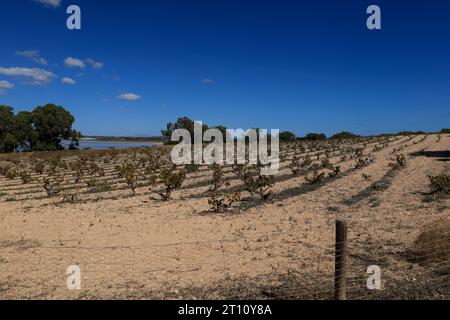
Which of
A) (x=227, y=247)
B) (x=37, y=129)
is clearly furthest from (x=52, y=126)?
(x=227, y=247)

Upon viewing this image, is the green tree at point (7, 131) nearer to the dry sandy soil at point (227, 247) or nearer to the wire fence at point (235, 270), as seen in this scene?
the dry sandy soil at point (227, 247)

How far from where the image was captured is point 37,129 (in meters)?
62.2

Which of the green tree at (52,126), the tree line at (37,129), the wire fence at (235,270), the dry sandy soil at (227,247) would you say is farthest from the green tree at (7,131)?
the wire fence at (235,270)

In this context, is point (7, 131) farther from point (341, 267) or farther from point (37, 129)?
point (341, 267)

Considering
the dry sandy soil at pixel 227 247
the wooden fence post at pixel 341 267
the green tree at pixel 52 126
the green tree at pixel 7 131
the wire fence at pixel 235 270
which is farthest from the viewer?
the green tree at pixel 52 126

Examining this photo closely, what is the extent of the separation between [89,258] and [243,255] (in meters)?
3.14

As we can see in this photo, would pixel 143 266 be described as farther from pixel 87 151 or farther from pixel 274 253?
pixel 87 151

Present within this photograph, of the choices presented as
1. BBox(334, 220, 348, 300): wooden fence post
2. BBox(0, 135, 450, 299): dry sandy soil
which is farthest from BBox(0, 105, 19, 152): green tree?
BBox(334, 220, 348, 300): wooden fence post

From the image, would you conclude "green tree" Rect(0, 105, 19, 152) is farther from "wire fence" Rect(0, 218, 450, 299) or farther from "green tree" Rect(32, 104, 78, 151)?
"wire fence" Rect(0, 218, 450, 299)

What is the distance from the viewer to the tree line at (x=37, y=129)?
59.6 metres

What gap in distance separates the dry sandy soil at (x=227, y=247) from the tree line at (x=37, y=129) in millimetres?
51062

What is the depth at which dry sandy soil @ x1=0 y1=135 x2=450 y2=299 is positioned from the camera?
621 centimetres

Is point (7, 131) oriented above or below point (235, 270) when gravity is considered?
above

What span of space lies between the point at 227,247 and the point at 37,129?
6196cm
